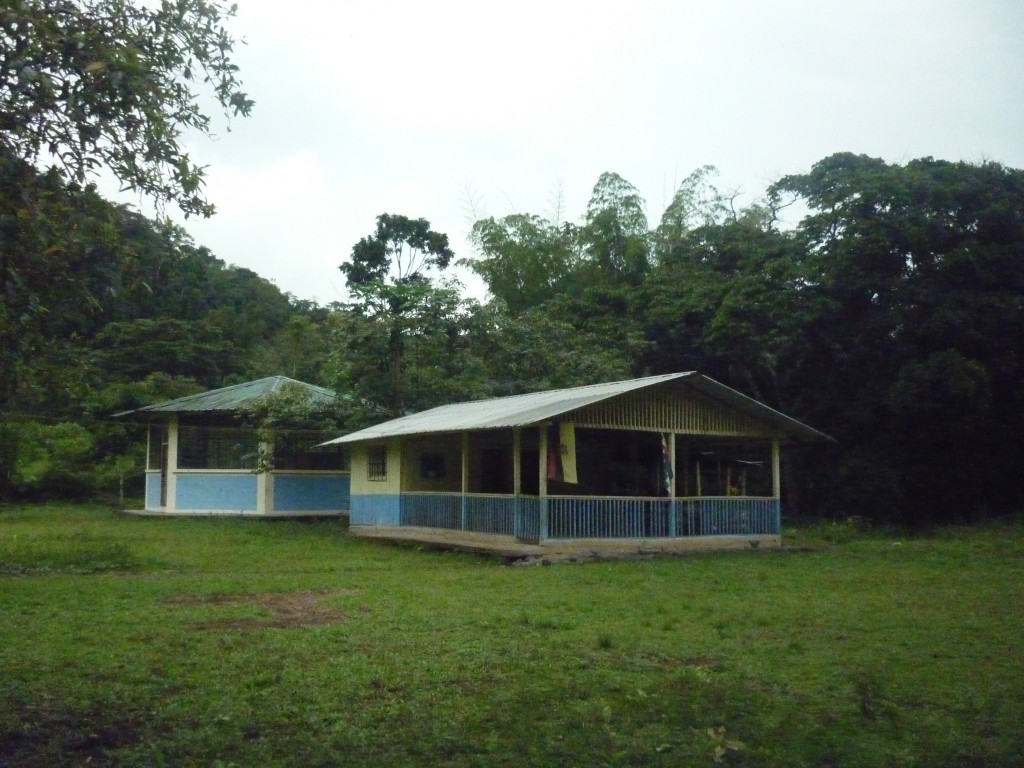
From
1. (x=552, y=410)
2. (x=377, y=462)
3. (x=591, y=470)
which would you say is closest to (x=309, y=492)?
(x=377, y=462)

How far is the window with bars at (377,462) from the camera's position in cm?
2378

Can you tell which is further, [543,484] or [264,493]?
[264,493]

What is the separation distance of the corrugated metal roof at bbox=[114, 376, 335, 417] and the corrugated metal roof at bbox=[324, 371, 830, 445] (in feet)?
18.6

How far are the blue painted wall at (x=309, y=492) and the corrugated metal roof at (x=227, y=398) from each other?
234 cm

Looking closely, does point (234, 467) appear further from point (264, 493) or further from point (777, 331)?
point (777, 331)

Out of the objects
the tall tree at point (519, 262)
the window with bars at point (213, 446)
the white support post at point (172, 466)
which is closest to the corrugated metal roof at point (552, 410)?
the window with bars at point (213, 446)

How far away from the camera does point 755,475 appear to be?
30.5 m

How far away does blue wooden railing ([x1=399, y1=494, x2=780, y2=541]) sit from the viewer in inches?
710

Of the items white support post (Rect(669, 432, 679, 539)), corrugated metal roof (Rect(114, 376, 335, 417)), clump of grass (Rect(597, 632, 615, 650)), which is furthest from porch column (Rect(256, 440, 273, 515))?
clump of grass (Rect(597, 632, 615, 650))

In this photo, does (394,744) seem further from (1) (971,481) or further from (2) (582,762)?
(1) (971,481)

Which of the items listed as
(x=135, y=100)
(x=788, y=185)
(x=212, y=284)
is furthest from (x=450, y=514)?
(x=212, y=284)

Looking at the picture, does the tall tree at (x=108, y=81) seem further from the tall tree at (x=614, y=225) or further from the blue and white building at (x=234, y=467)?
the tall tree at (x=614, y=225)

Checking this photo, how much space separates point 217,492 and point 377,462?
23.3ft

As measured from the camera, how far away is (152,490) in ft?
100
